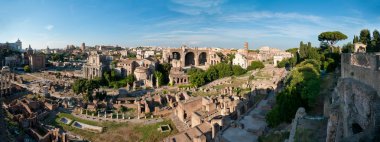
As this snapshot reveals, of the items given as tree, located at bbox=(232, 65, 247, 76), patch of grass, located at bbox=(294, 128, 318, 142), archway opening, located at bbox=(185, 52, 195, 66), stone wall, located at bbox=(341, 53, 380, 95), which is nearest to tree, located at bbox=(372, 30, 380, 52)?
stone wall, located at bbox=(341, 53, 380, 95)

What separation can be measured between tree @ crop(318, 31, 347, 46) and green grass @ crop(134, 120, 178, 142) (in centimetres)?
3115

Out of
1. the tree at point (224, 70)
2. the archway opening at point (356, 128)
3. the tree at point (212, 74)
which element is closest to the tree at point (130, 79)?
the tree at point (212, 74)

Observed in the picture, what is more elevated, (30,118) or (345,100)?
(345,100)

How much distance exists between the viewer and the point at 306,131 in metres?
12.0

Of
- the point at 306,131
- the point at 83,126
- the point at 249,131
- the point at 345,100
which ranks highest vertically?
the point at 345,100

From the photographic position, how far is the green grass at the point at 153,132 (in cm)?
2412

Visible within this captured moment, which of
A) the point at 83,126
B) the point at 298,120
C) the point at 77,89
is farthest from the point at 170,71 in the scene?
the point at 298,120

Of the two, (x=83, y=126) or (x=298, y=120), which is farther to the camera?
(x=83, y=126)

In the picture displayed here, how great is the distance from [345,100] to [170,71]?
1720 inches

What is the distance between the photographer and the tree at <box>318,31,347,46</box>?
1663 inches

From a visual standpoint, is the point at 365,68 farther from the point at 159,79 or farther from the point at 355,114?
the point at 159,79

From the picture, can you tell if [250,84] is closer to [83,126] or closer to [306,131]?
[83,126]

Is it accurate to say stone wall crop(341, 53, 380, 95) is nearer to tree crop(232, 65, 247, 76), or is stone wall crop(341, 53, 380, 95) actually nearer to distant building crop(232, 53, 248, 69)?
tree crop(232, 65, 247, 76)

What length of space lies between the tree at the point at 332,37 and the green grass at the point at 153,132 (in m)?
31.2
